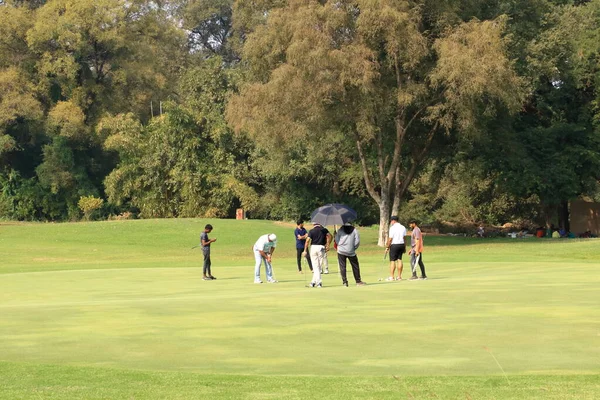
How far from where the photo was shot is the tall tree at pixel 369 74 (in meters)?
48.5

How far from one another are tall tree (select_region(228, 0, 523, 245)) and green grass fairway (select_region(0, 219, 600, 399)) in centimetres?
1812

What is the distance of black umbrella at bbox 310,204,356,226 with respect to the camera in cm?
3092

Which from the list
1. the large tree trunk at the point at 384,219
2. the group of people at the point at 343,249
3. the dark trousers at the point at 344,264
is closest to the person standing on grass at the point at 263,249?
the group of people at the point at 343,249

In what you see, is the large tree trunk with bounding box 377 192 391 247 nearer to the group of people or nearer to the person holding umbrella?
the person holding umbrella

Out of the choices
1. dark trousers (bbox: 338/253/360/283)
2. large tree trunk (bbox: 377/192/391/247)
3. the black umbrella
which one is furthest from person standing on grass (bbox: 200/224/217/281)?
large tree trunk (bbox: 377/192/391/247)

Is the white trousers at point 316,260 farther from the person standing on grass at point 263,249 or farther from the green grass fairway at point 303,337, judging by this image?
the person standing on grass at point 263,249

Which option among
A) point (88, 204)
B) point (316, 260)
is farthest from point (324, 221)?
point (88, 204)

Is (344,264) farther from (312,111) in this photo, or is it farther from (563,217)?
(563,217)

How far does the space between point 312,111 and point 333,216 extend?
1957 centimetres

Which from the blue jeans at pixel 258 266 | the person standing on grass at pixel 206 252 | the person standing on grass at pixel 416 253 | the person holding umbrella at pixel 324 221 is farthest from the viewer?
the person standing on grass at pixel 206 252

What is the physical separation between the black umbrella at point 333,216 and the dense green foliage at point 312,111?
17686 mm

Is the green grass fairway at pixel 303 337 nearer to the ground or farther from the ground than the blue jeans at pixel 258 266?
nearer to the ground

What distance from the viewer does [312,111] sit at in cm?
5012

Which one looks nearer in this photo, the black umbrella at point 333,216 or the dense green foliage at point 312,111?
the black umbrella at point 333,216
